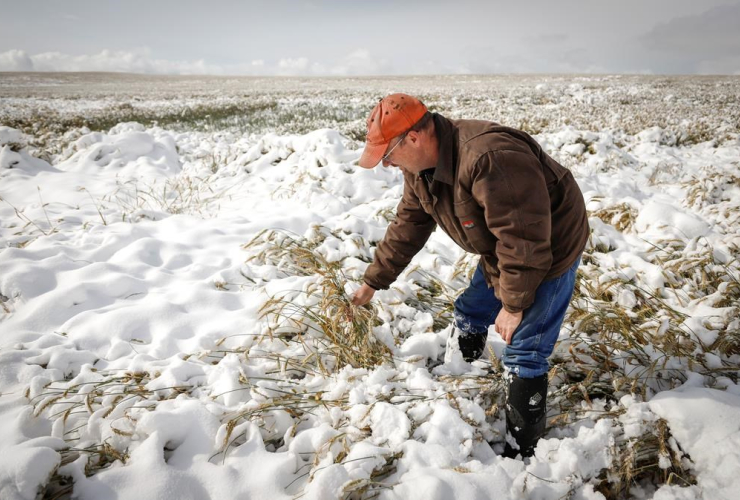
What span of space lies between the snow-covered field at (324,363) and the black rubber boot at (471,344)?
0.09 m

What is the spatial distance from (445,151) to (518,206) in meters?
0.44

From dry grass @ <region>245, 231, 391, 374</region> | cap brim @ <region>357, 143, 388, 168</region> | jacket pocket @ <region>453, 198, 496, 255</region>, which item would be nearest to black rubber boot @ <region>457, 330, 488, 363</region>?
dry grass @ <region>245, 231, 391, 374</region>

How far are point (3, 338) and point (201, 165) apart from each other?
5706 millimetres

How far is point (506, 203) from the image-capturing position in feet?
4.77

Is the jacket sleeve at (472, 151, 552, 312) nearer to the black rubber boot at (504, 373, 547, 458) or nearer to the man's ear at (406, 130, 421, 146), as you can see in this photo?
the man's ear at (406, 130, 421, 146)

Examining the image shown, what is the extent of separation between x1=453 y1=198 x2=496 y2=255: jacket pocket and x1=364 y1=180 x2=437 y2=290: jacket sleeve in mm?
432

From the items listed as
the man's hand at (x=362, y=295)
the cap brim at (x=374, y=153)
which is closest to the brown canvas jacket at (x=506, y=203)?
the cap brim at (x=374, y=153)

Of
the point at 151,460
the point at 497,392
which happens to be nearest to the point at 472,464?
the point at 497,392

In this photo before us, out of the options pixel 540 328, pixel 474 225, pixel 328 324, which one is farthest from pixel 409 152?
pixel 328 324

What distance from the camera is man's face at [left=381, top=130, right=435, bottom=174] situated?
169 centimetres

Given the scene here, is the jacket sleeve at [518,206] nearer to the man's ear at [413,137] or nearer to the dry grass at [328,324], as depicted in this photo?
the man's ear at [413,137]

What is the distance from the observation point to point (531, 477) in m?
1.75

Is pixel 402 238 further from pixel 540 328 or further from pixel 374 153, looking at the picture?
pixel 540 328

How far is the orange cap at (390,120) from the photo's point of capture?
165 centimetres
